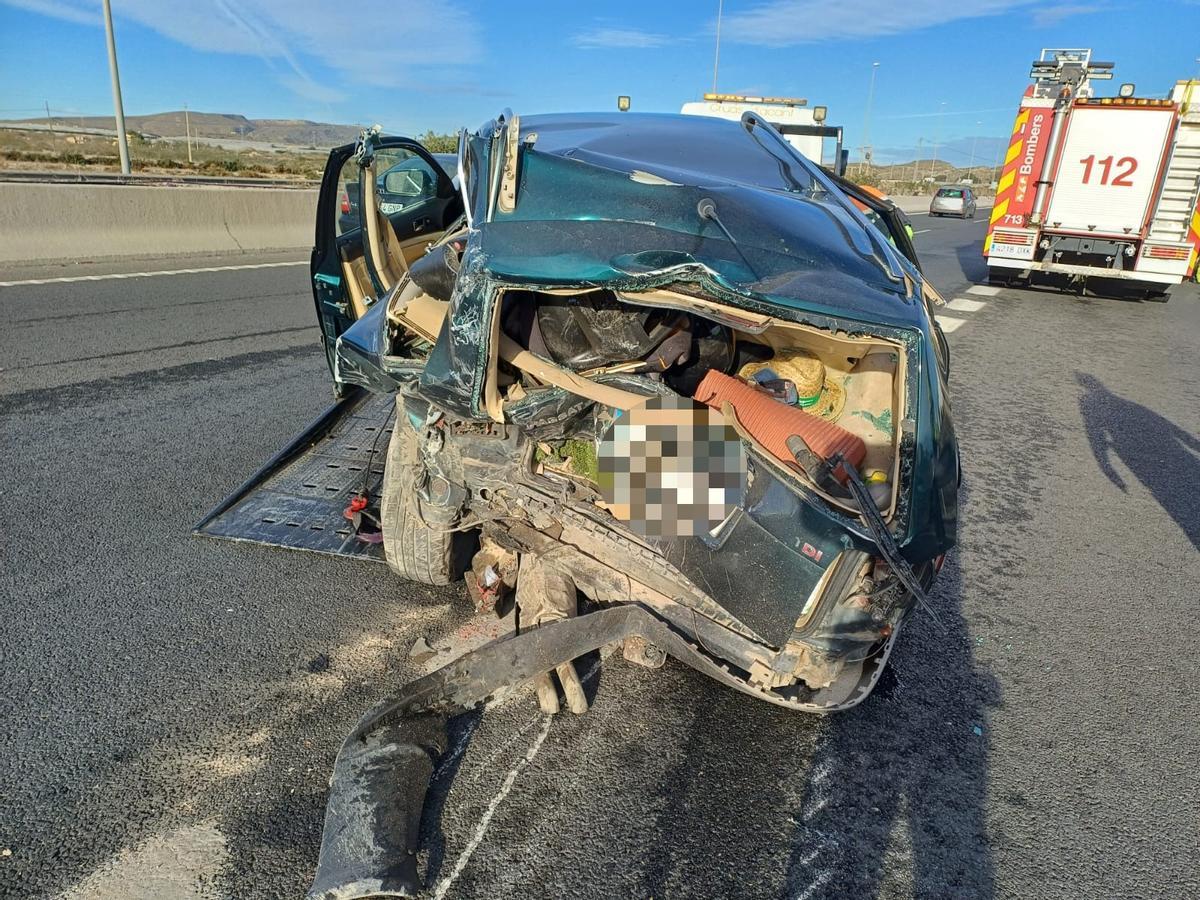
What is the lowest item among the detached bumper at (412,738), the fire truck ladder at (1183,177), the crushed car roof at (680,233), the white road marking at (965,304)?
the detached bumper at (412,738)

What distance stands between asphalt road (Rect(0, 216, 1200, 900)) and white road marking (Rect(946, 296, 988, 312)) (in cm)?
722

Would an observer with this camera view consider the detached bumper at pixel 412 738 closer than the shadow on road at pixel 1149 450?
Yes

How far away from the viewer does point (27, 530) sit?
139 inches

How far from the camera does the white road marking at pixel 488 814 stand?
1.99 m

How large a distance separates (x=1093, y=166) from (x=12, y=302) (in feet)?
46.0

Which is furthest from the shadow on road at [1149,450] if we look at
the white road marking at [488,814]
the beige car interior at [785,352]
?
the white road marking at [488,814]

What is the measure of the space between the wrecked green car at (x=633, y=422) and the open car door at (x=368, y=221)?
1.02 m

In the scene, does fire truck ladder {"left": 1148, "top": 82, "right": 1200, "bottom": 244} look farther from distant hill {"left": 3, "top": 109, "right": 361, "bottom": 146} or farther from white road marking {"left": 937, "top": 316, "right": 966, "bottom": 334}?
distant hill {"left": 3, "top": 109, "right": 361, "bottom": 146}

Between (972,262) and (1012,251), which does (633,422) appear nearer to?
(1012,251)

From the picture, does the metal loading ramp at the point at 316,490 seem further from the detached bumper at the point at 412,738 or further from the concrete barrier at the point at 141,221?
the concrete barrier at the point at 141,221

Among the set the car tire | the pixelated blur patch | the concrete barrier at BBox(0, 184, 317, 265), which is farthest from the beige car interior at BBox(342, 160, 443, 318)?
the concrete barrier at BBox(0, 184, 317, 265)

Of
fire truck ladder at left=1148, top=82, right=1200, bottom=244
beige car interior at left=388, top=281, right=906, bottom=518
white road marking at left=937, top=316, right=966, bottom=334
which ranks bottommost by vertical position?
white road marking at left=937, top=316, right=966, bottom=334

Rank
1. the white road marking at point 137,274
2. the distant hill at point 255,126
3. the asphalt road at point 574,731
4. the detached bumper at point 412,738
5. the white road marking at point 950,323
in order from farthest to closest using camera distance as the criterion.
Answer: the distant hill at point 255,126, the white road marking at point 950,323, the white road marking at point 137,274, the asphalt road at point 574,731, the detached bumper at point 412,738

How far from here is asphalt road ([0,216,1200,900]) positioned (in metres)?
2.09
